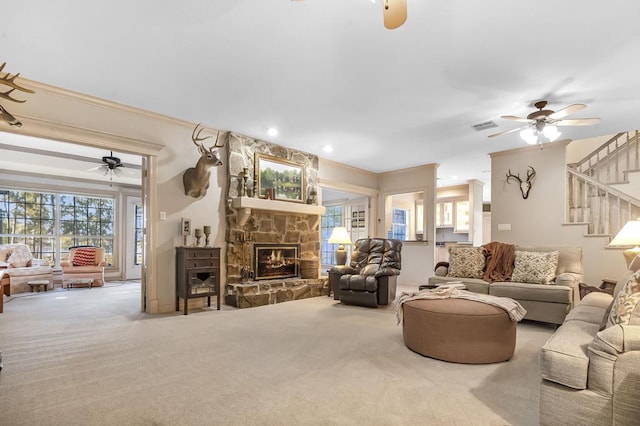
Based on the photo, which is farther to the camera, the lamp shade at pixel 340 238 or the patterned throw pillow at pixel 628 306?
the lamp shade at pixel 340 238

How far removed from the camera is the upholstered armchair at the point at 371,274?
16.1ft

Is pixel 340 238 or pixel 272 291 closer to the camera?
pixel 272 291

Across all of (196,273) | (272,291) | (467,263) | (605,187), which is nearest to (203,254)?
(196,273)

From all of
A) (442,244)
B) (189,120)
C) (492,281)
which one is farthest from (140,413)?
(442,244)

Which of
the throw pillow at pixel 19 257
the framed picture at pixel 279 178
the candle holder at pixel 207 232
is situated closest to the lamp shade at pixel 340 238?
the framed picture at pixel 279 178

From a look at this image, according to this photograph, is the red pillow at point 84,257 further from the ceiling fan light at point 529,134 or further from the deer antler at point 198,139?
the ceiling fan light at point 529,134

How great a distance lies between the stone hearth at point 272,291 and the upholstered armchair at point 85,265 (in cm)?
399

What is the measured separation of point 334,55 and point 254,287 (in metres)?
3.45

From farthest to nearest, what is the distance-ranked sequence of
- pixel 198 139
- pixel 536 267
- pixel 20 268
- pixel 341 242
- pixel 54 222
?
pixel 54 222 < pixel 20 268 < pixel 341 242 < pixel 198 139 < pixel 536 267

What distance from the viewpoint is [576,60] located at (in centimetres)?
305

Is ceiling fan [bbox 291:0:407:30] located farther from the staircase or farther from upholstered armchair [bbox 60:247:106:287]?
upholstered armchair [bbox 60:247:106:287]

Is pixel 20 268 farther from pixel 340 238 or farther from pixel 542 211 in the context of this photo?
pixel 542 211

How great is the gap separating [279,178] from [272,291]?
→ 6.47 ft

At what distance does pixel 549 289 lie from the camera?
3.81 meters
